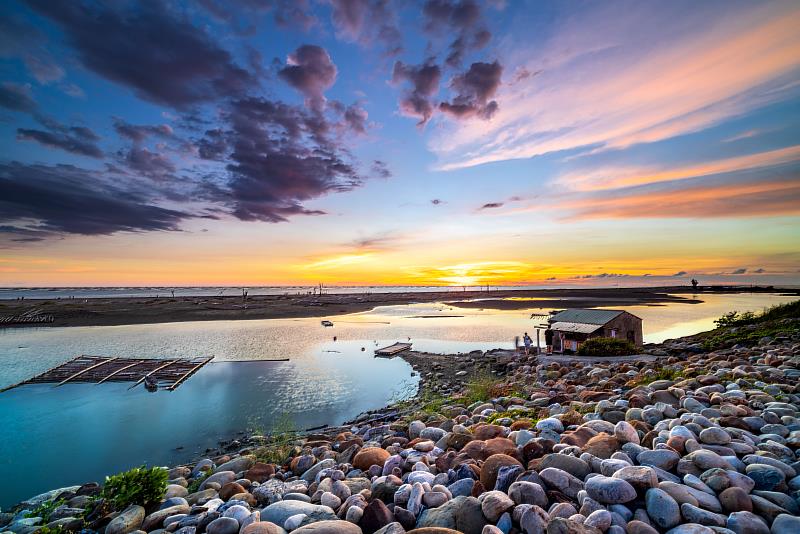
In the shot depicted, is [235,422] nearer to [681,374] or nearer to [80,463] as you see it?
[80,463]

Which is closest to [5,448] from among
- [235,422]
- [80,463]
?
[80,463]

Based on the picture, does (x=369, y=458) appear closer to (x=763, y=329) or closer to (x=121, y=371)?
(x=763, y=329)

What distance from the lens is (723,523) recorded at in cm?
393

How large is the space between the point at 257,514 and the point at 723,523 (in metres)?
5.91

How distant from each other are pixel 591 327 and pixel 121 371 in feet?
105

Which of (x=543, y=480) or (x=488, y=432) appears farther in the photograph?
(x=488, y=432)

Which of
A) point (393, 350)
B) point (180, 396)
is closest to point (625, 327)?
point (393, 350)

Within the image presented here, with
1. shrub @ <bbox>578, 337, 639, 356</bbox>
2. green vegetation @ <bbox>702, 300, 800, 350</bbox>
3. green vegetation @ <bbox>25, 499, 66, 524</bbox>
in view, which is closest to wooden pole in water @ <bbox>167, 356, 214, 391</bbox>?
green vegetation @ <bbox>25, 499, 66, 524</bbox>

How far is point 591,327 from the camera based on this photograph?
24.0 m

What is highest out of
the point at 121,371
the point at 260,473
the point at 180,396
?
the point at 260,473

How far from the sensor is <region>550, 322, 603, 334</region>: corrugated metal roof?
2386 cm

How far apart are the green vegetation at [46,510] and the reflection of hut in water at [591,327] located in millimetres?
25330

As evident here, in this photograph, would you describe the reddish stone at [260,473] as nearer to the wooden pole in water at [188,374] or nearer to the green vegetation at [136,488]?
the green vegetation at [136,488]

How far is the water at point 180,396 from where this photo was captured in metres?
13.1
